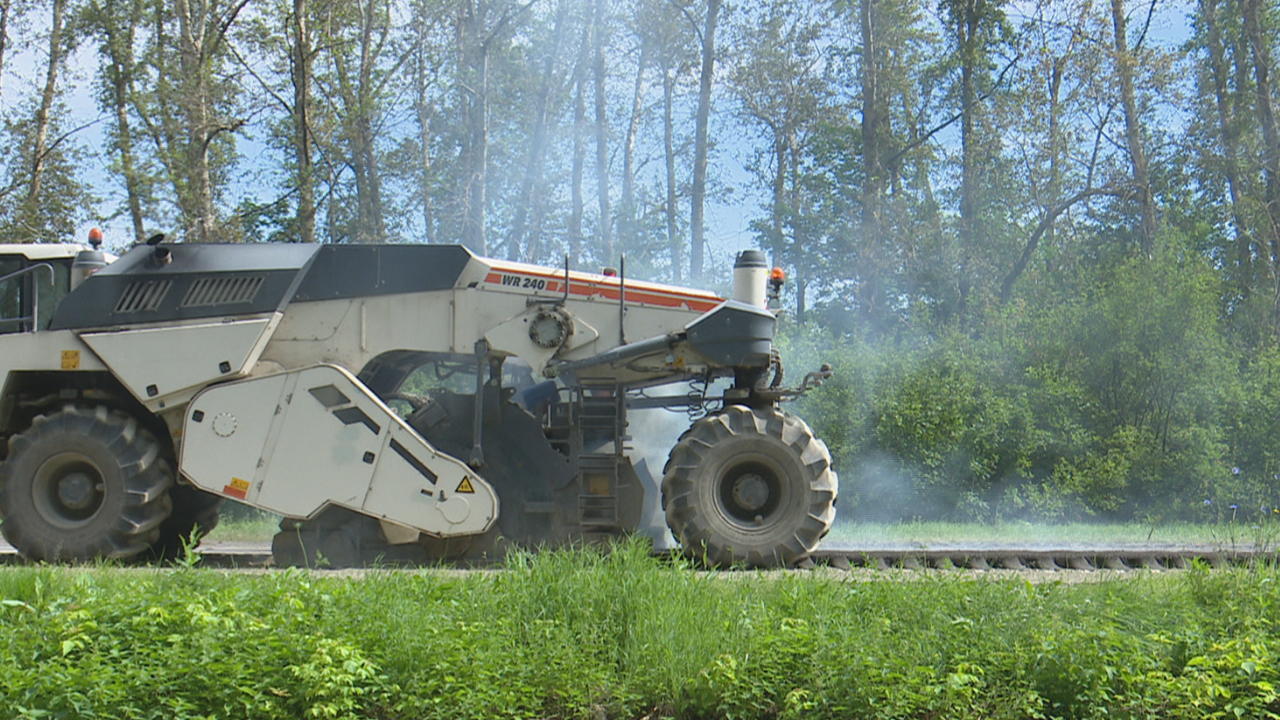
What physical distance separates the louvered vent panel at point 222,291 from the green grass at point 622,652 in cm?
348

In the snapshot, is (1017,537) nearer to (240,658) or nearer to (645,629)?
(645,629)

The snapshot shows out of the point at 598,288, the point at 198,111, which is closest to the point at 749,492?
the point at 598,288

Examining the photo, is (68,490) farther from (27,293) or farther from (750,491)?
(750,491)

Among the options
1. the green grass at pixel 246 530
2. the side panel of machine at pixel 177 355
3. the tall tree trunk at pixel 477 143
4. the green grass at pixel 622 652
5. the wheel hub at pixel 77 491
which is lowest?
the green grass at pixel 246 530

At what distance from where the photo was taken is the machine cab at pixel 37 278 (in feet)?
30.6

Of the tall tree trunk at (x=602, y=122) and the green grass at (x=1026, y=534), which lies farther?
the tall tree trunk at (x=602, y=122)

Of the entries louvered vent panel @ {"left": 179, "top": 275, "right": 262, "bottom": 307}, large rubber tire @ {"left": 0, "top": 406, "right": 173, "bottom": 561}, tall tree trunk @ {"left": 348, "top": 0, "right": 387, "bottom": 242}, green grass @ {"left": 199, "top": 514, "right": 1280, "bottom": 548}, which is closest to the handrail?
large rubber tire @ {"left": 0, "top": 406, "right": 173, "bottom": 561}

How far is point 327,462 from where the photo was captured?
8.69 meters

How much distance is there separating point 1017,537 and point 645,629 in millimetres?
8636

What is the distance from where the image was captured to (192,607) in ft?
17.4

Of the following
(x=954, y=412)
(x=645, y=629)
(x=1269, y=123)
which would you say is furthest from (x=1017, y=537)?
(x=1269, y=123)

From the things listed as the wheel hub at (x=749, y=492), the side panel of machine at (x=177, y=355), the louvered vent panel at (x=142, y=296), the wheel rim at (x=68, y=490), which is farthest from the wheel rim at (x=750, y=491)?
the wheel rim at (x=68, y=490)

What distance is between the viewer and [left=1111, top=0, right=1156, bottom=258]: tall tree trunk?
2503 centimetres

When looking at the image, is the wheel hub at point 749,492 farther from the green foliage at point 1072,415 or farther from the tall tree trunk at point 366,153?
the tall tree trunk at point 366,153
